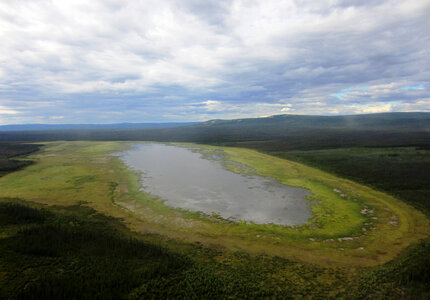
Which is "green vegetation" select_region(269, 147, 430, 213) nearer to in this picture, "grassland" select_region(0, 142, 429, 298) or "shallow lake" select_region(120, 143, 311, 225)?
"grassland" select_region(0, 142, 429, 298)

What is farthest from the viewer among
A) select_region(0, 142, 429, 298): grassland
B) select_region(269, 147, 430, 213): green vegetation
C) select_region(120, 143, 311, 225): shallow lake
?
select_region(269, 147, 430, 213): green vegetation

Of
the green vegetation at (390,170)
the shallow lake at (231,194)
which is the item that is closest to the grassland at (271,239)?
the shallow lake at (231,194)

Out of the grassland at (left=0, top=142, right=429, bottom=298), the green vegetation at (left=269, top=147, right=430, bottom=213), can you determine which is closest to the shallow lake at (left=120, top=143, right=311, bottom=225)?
the grassland at (left=0, top=142, right=429, bottom=298)

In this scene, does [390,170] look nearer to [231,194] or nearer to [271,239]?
[231,194]

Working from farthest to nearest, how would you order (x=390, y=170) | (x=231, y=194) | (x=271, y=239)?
(x=390, y=170)
(x=231, y=194)
(x=271, y=239)

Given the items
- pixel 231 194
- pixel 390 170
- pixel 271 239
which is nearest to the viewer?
pixel 271 239

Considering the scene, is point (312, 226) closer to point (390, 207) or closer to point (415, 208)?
point (390, 207)

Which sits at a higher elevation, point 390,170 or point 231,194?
point 390,170

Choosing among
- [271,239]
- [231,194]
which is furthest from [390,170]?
[271,239]
